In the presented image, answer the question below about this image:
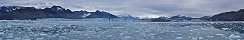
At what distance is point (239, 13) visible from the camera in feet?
475

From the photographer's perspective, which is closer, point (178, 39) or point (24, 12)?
point (178, 39)

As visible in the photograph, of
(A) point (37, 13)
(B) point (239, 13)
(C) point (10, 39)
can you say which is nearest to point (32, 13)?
(A) point (37, 13)

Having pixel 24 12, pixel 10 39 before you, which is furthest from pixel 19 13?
pixel 10 39

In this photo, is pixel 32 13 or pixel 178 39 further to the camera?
pixel 32 13

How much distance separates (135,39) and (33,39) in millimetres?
4499

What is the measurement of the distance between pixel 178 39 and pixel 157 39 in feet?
3.23

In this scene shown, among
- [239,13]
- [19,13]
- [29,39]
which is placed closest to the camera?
[29,39]

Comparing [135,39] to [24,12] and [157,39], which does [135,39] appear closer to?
[157,39]

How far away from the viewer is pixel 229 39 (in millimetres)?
15953

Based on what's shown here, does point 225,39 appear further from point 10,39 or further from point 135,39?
point 10,39

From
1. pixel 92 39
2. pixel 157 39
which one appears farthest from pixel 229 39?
pixel 92 39

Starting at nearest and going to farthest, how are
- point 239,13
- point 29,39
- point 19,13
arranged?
point 29,39 → point 239,13 → point 19,13

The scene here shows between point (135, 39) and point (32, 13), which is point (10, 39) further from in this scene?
point (32, 13)

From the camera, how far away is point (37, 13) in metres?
200
